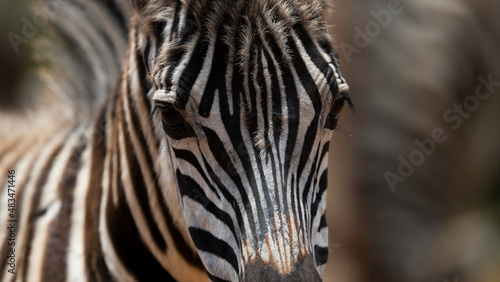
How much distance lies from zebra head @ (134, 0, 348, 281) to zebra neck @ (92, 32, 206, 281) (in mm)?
367

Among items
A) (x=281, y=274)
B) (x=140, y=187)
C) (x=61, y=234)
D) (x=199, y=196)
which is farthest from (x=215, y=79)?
(x=61, y=234)

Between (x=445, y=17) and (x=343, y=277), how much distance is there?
3505 millimetres

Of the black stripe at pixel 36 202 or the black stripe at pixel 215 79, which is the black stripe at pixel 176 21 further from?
the black stripe at pixel 36 202

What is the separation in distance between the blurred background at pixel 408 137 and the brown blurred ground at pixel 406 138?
0.01 metres

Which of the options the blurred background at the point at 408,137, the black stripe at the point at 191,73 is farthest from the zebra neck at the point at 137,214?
the blurred background at the point at 408,137

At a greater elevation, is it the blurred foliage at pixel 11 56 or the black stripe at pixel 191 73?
the blurred foliage at pixel 11 56

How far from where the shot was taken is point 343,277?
273 inches

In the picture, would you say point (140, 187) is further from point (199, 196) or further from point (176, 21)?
point (176, 21)

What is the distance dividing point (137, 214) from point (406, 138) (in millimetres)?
5483

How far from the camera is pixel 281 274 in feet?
5.53

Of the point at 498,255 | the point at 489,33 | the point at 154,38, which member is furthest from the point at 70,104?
the point at 498,255

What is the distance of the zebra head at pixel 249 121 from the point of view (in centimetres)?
180

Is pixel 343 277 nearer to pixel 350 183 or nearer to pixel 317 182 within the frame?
pixel 350 183

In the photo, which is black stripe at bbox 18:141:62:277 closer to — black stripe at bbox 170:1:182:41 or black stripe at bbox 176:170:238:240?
black stripe at bbox 176:170:238:240
